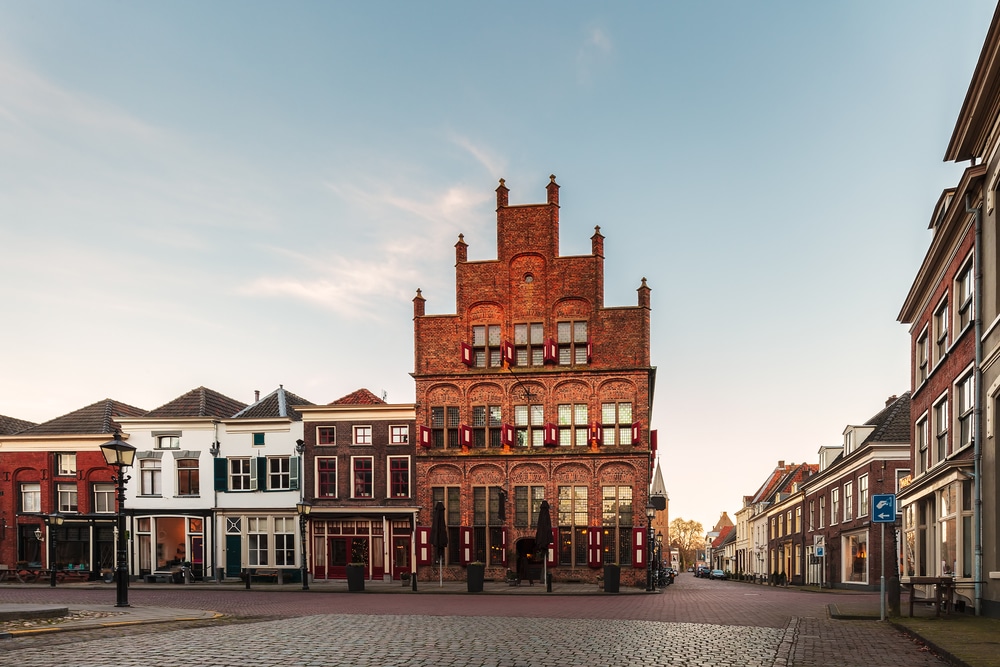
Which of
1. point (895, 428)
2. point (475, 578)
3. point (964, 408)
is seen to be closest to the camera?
point (964, 408)

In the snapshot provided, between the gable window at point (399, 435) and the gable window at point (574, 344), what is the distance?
8.10 meters

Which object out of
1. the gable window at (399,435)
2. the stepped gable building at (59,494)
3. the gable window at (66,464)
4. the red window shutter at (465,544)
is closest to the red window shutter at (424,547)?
the red window shutter at (465,544)

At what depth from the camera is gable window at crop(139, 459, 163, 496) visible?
42.9m

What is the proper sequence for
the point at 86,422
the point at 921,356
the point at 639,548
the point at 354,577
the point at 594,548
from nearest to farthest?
the point at 921,356
the point at 354,577
the point at 639,548
the point at 594,548
the point at 86,422

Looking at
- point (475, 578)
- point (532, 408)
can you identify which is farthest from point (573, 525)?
point (475, 578)

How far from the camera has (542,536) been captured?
3625cm

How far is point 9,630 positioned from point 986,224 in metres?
20.0

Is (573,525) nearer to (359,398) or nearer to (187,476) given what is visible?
(359,398)

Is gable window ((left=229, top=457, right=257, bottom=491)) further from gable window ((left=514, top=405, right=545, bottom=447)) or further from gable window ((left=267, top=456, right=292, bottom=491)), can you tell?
gable window ((left=514, top=405, right=545, bottom=447))

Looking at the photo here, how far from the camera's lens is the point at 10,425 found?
5147 centimetres

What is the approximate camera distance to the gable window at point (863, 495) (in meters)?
40.0

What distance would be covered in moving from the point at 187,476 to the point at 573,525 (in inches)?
750

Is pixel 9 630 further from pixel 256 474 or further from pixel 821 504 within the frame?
pixel 821 504

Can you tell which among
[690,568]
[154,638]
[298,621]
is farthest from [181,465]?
[690,568]
